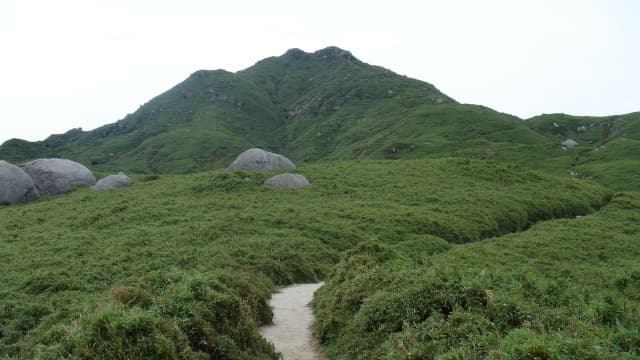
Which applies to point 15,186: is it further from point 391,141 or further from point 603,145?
point 603,145

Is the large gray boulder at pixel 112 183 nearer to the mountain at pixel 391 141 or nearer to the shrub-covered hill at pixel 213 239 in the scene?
the shrub-covered hill at pixel 213 239

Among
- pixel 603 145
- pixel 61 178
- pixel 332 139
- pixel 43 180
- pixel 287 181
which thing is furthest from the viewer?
pixel 332 139

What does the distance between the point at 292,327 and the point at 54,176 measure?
6053cm

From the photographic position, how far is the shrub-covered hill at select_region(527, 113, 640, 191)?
7950 cm

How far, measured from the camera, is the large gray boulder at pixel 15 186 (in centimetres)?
6031

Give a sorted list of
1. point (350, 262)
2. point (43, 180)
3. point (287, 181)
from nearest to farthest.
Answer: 1. point (350, 262)
2. point (287, 181)
3. point (43, 180)

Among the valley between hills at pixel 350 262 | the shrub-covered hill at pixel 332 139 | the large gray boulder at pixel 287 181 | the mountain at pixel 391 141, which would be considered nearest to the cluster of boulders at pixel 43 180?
the valley between hills at pixel 350 262

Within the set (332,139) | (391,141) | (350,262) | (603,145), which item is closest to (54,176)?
(350,262)

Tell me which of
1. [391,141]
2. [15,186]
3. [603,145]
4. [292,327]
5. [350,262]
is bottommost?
[292,327]

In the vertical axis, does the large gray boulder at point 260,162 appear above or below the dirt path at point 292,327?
above

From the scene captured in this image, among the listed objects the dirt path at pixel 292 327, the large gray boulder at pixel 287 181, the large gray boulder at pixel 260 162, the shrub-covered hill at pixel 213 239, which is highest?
the large gray boulder at pixel 260 162

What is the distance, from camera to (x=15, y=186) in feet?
201

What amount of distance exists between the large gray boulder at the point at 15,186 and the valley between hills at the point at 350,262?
5814 millimetres

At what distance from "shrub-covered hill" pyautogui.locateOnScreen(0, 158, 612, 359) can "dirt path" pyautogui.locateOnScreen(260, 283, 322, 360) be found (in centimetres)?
92
